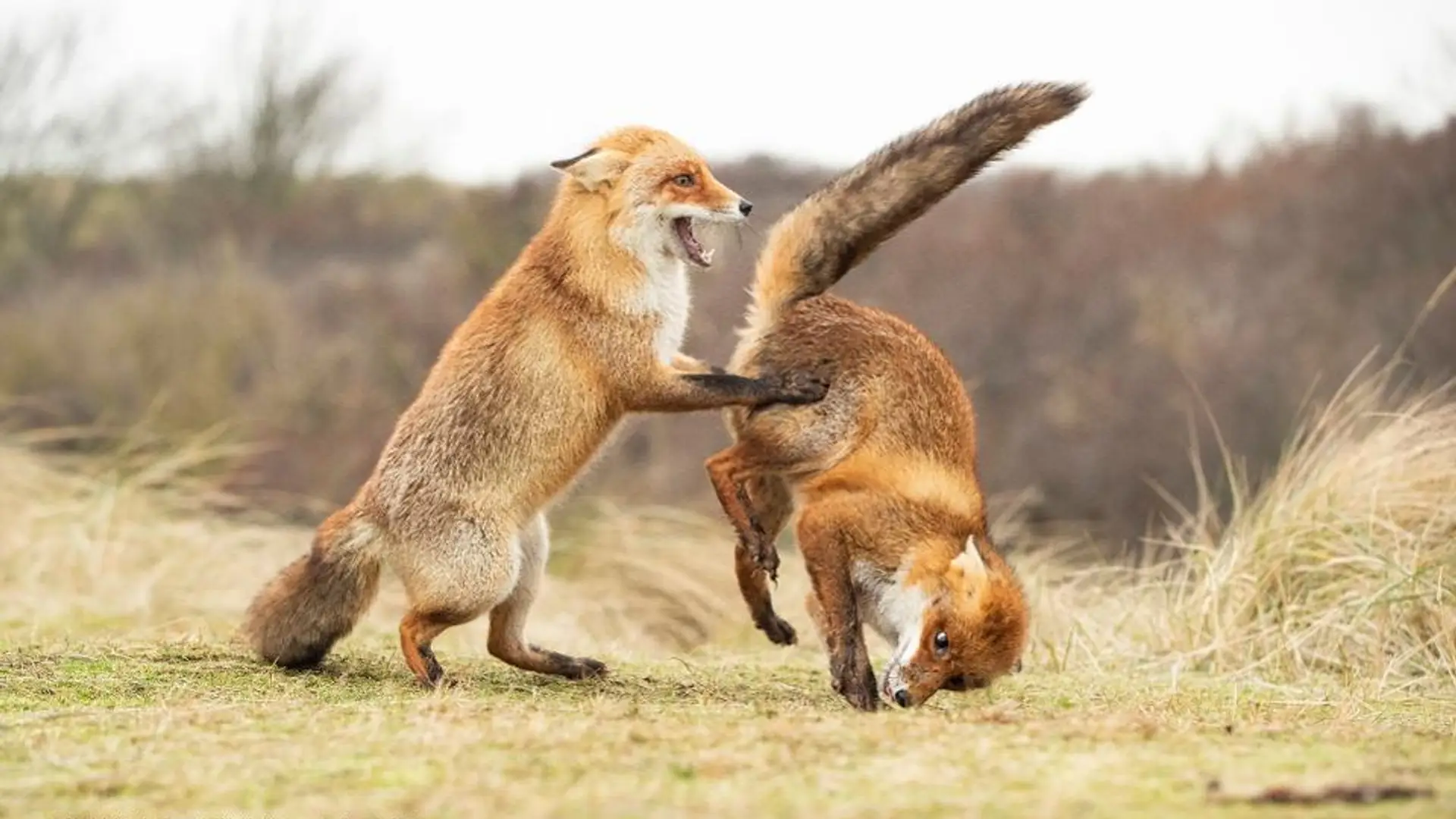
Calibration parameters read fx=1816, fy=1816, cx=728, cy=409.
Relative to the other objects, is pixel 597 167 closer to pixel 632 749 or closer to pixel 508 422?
pixel 508 422

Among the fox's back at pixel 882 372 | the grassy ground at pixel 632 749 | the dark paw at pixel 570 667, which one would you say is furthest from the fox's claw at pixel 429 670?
the fox's back at pixel 882 372

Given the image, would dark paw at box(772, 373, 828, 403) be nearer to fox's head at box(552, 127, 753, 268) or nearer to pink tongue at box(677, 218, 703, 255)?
fox's head at box(552, 127, 753, 268)

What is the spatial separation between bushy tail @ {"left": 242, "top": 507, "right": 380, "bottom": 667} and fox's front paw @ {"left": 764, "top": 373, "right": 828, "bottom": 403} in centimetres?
164

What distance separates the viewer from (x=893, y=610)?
6684 millimetres

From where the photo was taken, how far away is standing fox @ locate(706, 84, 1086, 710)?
6.42 meters

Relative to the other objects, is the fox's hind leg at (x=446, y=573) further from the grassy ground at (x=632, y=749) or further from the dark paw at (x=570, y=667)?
the dark paw at (x=570, y=667)

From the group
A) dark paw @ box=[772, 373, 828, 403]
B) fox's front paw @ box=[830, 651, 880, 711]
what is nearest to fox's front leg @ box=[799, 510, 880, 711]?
Answer: fox's front paw @ box=[830, 651, 880, 711]

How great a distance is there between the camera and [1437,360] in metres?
18.5

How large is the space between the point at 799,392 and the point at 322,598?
201 cm

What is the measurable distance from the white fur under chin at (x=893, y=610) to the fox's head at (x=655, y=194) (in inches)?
56.3

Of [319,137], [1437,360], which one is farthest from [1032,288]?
[319,137]

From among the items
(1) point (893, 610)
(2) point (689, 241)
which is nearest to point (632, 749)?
(1) point (893, 610)

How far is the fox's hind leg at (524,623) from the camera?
23.6ft

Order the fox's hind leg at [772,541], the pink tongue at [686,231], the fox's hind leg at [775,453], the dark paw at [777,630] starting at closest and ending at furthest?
the fox's hind leg at [775,453] < the pink tongue at [686,231] < the fox's hind leg at [772,541] < the dark paw at [777,630]
